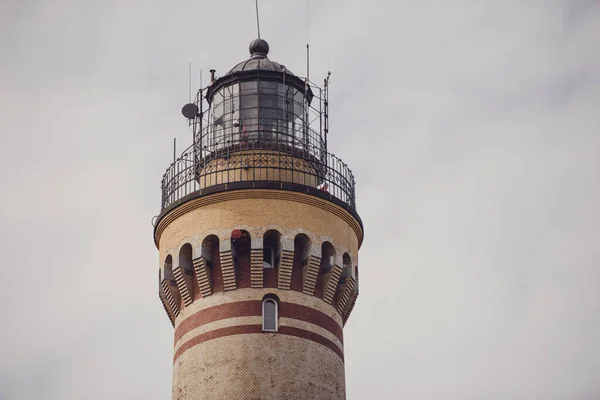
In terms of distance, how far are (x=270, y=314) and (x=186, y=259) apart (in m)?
3.40

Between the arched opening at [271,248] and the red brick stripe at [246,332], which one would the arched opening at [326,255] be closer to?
the arched opening at [271,248]

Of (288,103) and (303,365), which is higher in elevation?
(288,103)

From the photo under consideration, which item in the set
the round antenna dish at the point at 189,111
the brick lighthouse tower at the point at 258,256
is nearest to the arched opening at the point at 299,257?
the brick lighthouse tower at the point at 258,256

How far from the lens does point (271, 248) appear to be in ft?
160

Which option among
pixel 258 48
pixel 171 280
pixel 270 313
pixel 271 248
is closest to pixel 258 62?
pixel 258 48

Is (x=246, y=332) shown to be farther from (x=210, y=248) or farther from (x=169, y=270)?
(x=169, y=270)

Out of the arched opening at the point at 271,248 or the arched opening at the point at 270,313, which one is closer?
the arched opening at the point at 270,313

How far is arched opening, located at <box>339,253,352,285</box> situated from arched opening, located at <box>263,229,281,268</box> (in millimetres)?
2386

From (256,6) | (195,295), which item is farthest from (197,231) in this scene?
(256,6)

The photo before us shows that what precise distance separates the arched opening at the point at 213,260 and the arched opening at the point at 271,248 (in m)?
1.49

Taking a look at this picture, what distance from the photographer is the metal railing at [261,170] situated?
49.6 m

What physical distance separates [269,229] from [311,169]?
3340 mm

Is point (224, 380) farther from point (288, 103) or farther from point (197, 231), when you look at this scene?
point (288, 103)

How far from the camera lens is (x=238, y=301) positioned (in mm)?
47812
